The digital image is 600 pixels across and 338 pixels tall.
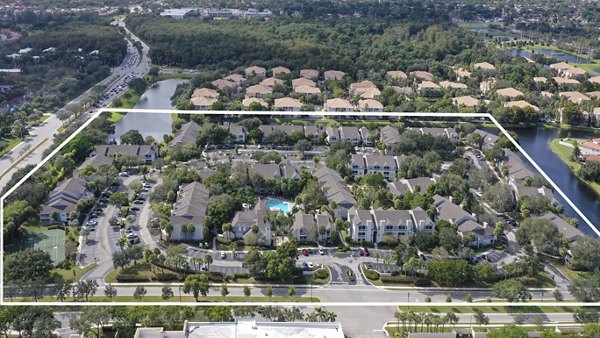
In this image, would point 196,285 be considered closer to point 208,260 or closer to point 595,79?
point 208,260

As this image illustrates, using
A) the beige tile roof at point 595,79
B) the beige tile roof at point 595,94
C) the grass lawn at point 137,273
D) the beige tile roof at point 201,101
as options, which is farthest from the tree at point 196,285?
the beige tile roof at point 595,79

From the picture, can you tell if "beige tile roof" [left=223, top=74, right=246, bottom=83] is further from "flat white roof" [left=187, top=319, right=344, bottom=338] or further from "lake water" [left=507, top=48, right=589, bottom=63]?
"lake water" [left=507, top=48, right=589, bottom=63]

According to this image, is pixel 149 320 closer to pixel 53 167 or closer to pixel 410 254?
pixel 410 254

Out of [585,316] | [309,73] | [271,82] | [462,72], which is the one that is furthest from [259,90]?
[585,316]

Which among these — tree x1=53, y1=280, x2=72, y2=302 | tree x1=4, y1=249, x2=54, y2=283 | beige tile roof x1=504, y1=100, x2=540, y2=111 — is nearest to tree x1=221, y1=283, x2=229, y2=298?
tree x1=53, y1=280, x2=72, y2=302

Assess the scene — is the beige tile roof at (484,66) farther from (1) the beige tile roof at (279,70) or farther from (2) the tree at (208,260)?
(2) the tree at (208,260)

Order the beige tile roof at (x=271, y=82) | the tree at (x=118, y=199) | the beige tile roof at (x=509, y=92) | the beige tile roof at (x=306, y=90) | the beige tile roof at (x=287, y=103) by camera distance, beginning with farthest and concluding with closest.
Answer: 1. the beige tile roof at (x=271, y=82)
2. the beige tile roof at (x=509, y=92)
3. the beige tile roof at (x=306, y=90)
4. the beige tile roof at (x=287, y=103)
5. the tree at (x=118, y=199)

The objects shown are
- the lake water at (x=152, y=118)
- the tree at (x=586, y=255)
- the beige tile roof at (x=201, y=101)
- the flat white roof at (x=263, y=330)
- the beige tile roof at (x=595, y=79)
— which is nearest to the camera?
the flat white roof at (x=263, y=330)
